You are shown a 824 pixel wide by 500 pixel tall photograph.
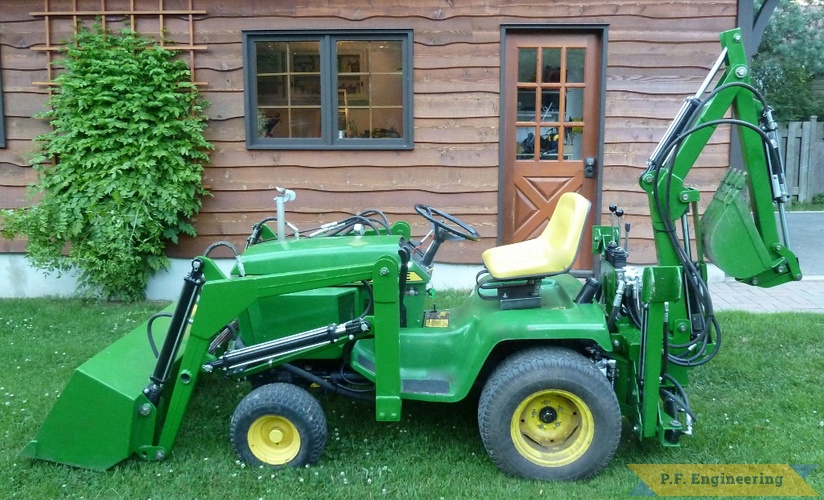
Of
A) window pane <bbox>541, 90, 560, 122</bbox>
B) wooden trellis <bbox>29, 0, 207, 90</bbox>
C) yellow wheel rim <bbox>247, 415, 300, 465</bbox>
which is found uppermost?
wooden trellis <bbox>29, 0, 207, 90</bbox>

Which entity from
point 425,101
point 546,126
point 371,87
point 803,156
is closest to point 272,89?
point 371,87

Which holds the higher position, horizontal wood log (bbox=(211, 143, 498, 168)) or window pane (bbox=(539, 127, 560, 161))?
window pane (bbox=(539, 127, 560, 161))

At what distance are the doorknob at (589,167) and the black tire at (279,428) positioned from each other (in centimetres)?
412

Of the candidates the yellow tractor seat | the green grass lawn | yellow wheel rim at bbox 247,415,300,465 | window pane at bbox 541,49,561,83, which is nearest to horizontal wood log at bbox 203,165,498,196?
window pane at bbox 541,49,561,83

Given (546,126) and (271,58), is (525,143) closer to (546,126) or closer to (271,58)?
(546,126)

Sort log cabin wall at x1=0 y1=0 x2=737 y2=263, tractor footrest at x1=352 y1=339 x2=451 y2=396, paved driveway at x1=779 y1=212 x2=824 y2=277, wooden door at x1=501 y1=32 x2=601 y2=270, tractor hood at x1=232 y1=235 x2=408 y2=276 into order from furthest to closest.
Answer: paved driveway at x1=779 y1=212 x2=824 y2=277 < wooden door at x1=501 y1=32 x2=601 y2=270 < log cabin wall at x1=0 y1=0 x2=737 y2=263 < tractor hood at x1=232 y1=235 x2=408 y2=276 < tractor footrest at x1=352 y1=339 x2=451 y2=396

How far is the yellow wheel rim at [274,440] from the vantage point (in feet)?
10.6

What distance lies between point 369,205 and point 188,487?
3.88 meters

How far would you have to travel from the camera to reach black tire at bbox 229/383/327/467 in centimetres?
317

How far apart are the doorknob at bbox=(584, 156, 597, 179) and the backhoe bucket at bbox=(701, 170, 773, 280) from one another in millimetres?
3122

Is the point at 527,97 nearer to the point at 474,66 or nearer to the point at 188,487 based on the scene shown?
the point at 474,66

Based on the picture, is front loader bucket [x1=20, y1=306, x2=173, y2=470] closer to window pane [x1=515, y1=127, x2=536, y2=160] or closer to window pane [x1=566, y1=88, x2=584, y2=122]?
window pane [x1=515, y1=127, x2=536, y2=160]

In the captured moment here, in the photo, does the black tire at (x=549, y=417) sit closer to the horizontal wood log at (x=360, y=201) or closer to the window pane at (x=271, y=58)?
the horizontal wood log at (x=360, y=201)

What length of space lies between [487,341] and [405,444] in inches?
30.0
